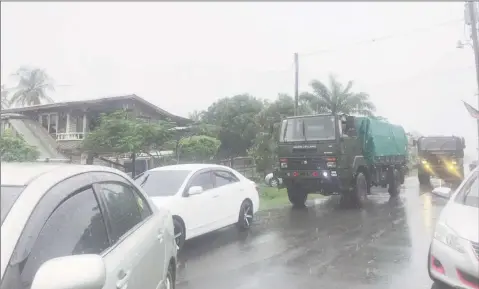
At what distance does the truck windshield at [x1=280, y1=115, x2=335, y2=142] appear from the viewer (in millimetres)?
11078

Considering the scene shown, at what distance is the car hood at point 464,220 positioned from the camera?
12.5ft

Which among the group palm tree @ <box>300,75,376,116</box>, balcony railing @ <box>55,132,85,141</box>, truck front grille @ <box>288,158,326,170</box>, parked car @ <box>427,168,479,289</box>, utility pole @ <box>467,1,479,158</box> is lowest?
parked car @ <box>427,168,479,289</box>

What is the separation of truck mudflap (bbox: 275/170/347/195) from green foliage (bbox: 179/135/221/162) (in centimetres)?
369

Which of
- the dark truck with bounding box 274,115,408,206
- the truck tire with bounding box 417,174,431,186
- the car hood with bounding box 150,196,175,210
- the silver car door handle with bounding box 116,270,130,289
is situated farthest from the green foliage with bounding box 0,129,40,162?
the truck tire with bounding box 417,174,431,186

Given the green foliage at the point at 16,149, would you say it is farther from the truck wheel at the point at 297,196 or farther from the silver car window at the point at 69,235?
the silver car window at the point at 69,235

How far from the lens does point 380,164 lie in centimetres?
1335

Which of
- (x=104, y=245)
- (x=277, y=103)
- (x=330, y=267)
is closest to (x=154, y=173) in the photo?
(x=330, y=267)

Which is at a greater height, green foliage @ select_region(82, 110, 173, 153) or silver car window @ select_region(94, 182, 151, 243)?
green foliage @ select_region(82, 110, 173, 153)

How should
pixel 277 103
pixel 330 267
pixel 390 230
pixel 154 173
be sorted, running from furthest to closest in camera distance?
pixel 277 103, pixel 390 230, pixel 154 173, pixel 330 267

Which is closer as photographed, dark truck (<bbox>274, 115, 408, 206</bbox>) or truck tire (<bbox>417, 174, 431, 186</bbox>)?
dark truck (<bbox>274, 115, 408, 206</bbox>)

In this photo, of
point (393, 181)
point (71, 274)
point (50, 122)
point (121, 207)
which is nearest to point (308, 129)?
point (393, 181)

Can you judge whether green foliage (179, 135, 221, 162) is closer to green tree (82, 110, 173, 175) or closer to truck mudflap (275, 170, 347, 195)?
green tree (82, 110, 173, 175)

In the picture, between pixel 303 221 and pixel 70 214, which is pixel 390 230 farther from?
pixel 70 214

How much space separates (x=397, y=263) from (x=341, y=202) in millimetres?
6925
